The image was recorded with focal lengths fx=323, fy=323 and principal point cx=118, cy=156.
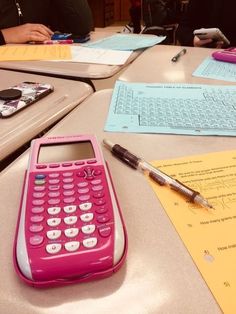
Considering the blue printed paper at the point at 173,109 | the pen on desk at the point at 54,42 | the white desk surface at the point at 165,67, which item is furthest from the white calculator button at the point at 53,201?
the pen on desk at the point at 54,42

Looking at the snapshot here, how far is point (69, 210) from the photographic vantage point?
1.10 ft

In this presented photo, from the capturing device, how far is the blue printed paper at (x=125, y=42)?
3.47 ft

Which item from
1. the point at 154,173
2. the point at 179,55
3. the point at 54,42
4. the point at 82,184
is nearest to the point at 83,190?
the point at 82,184

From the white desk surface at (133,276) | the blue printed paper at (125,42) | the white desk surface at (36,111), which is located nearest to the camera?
the white desk surface at (133,276)

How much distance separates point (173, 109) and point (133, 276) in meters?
0.39

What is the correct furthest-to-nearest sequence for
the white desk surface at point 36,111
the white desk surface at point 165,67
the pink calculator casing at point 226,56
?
the pink calculator casing at point 226,56, the white desk surface at point 165,67, the white desk surface at point 36,111

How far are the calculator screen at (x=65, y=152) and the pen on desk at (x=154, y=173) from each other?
5 cm

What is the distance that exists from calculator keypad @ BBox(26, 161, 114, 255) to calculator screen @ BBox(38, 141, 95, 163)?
0.03 m

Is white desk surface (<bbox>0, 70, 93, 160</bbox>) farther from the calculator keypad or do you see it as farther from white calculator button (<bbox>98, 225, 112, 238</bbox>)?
white calculator button (<bbox>98, 225, 112, 238</bbox>)

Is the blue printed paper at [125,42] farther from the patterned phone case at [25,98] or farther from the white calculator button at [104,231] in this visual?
the white calculator button at [104,231]

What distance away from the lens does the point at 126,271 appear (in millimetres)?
301

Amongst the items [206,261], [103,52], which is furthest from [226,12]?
[206,261]

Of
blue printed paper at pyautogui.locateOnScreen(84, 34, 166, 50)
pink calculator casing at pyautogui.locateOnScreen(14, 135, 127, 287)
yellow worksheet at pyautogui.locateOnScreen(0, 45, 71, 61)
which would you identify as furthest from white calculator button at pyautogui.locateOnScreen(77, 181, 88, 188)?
blue printed paper at pyautogui.locateOnScreen(84, 34, 166, 50)

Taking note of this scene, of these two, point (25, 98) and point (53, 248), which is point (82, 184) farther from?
point (25, 98)
